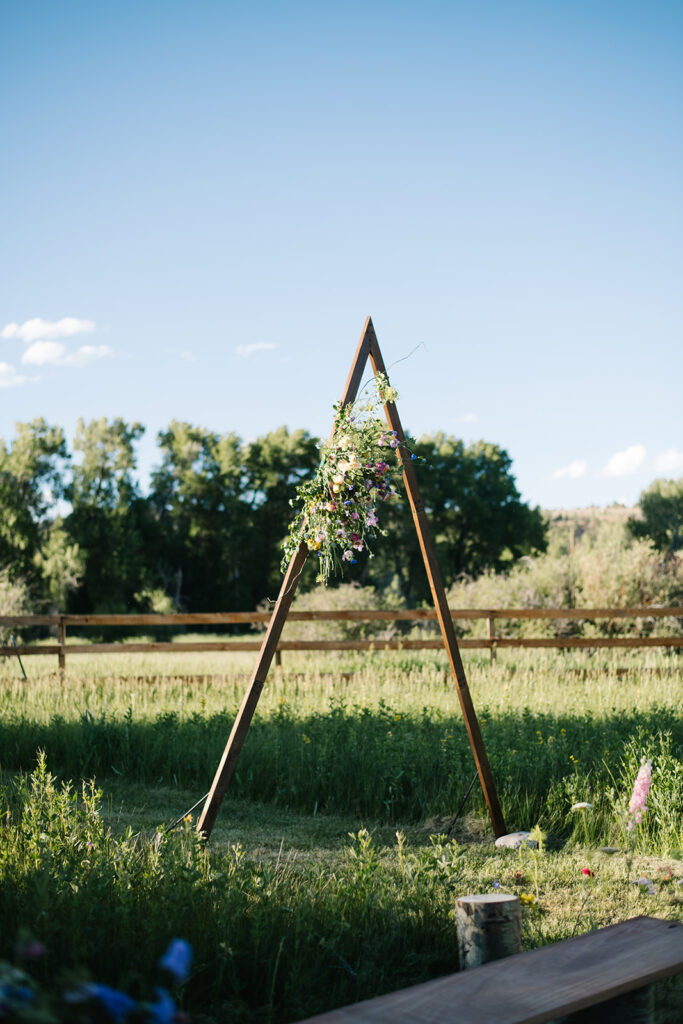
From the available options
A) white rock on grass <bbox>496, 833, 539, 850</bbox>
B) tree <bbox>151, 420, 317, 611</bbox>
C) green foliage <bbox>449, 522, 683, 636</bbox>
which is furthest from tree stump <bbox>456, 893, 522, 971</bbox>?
tree <bbox>151, 420, 317, 611</bbox>

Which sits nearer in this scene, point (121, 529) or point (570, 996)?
point (570, 996)

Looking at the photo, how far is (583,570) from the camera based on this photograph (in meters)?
15.6

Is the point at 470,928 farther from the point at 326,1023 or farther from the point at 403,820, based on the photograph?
the point at 403,820

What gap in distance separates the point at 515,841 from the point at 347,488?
228 centimetres

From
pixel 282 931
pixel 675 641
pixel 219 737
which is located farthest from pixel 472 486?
pixel 282 931

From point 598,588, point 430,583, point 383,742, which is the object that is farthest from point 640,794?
point 598,588

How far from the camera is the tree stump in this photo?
2875 millimetres

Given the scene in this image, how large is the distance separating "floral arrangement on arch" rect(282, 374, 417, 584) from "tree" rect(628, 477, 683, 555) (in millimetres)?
38781

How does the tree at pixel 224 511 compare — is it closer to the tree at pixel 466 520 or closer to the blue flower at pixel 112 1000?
the tree at pixel 466 520

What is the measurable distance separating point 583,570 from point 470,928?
Answer: 13.3 meters

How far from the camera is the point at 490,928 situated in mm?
2877

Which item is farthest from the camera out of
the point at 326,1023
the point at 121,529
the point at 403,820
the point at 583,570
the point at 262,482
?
Answer: the point at 262,482

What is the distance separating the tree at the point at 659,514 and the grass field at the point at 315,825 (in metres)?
33.1

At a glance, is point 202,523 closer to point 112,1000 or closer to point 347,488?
point 347,488
